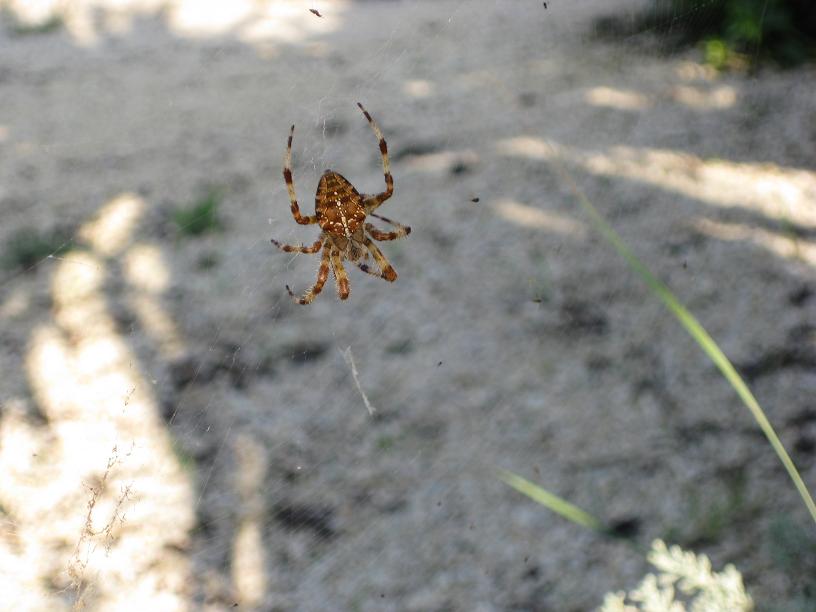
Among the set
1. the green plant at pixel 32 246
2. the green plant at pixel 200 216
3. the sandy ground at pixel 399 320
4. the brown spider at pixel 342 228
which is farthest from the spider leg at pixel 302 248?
the green plant at pixel 32 246

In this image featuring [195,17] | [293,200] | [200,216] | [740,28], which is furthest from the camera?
[195,17]

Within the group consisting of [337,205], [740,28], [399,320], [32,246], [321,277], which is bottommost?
[399,320]

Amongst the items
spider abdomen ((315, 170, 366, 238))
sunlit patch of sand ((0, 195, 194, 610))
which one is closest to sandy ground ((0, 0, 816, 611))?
sunlit patch of sand ((0, 195, 194, 610))

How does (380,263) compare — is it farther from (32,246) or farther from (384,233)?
(32,246)

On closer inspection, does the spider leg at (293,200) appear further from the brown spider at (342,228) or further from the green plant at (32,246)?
the green plant at (32,246)

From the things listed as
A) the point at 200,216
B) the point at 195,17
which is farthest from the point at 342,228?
the point at 195,17

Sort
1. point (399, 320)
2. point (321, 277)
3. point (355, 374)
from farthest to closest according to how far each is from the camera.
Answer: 1. point (399, 320)
2. point (355, 374)
3. point (321, 277)
